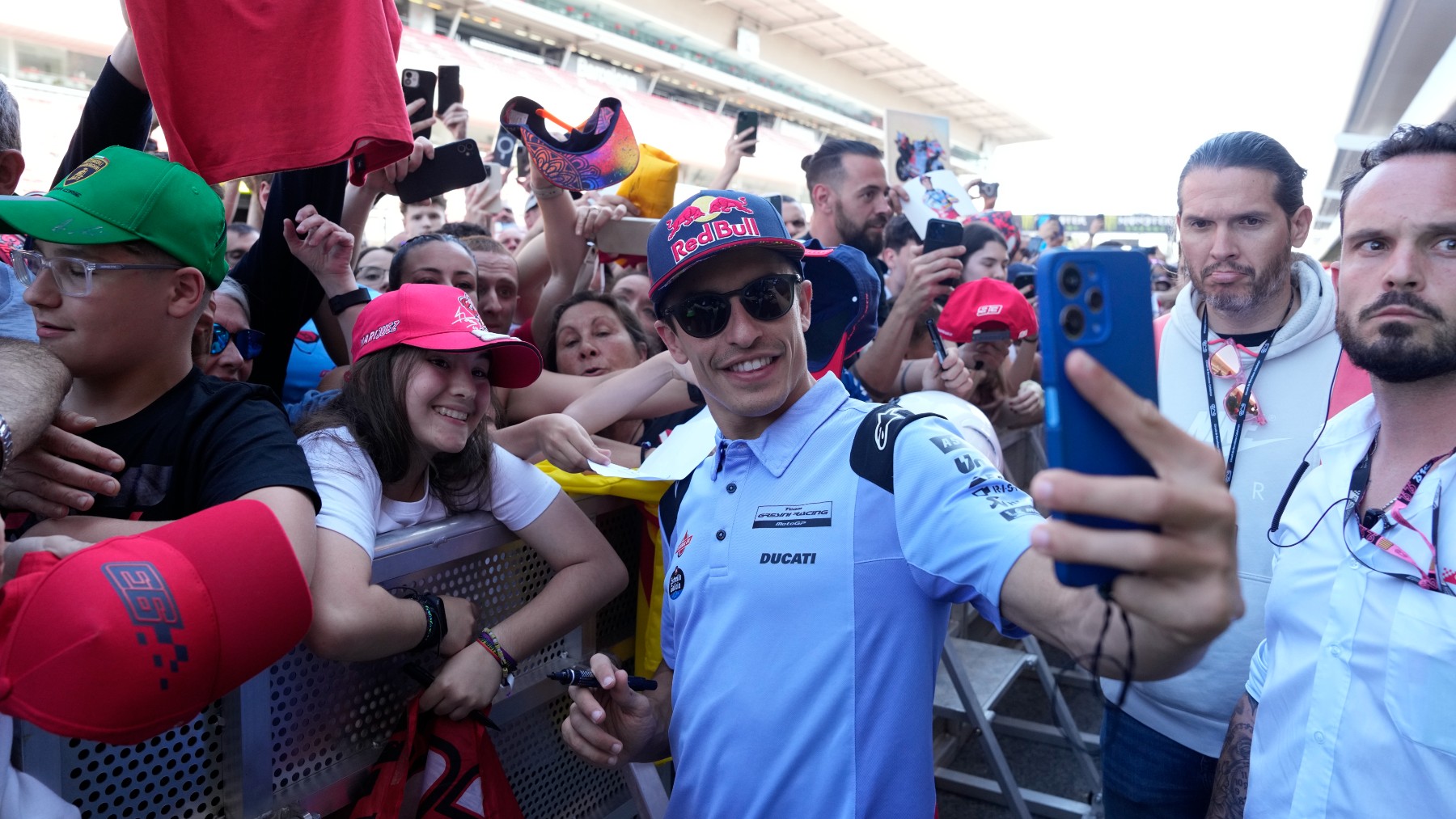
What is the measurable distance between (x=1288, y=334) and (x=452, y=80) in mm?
3306

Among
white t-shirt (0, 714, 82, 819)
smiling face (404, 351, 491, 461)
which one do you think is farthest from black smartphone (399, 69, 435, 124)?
white t-shirt (0, 714, 82, 819)

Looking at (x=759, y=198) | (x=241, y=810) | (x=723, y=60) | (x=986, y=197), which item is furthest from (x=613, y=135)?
(x=723, y=60)

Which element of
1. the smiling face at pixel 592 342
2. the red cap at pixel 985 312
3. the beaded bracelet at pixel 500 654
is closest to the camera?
the beaded bracelet at pixel 500 654

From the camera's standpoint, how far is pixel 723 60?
26.9m

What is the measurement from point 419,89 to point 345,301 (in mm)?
1134

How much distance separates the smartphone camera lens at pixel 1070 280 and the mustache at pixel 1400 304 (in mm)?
1130

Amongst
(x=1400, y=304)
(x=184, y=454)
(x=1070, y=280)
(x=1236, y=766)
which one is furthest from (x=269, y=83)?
(x=1236, y=766)

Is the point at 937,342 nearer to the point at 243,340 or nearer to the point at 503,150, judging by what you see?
the point at 243,340

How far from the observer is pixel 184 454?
171 centimetres

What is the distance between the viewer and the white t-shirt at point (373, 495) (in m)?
1.85

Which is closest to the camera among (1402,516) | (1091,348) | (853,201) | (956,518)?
(1091,348)

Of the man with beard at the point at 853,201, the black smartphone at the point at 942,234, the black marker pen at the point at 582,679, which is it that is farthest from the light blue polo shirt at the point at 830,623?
the man with beard at the point at 853,201

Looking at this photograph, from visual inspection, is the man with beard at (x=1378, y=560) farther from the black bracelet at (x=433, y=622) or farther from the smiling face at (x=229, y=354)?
the smiling face at (x=229, y=354)

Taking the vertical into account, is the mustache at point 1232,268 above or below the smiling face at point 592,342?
above
